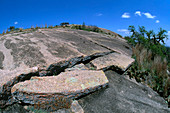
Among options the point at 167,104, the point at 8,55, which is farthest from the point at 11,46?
the point at 167,104

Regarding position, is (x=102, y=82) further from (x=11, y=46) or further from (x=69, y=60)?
(x=11, y=46)

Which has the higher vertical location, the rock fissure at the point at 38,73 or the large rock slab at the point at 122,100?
the rock fissure at the point at 38,73

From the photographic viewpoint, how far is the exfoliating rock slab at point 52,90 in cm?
162

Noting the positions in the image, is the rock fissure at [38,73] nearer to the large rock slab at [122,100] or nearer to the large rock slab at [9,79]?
the large rock slab at [9,79]

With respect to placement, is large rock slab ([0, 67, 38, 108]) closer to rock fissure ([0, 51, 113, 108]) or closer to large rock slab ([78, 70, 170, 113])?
rock fissure ([0, 51, 113, 108])

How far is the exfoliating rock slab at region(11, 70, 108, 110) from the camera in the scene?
162 centimetres

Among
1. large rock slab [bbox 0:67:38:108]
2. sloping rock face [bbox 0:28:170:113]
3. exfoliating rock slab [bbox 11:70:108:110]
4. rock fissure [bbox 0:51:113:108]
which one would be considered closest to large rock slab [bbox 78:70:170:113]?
sloping rock face [bbox 0:28:170:113]

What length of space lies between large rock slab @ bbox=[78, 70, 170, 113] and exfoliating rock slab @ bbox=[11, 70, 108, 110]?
176 mm

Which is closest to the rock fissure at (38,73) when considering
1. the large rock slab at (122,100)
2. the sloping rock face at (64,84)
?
the sloping rock face at (64,84)

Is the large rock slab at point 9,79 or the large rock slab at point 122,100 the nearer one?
the large rock slab at point 9,79

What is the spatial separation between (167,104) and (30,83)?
2.59 meters

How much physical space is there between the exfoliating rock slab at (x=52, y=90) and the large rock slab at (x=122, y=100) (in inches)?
6.9

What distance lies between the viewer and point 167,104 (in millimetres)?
2375

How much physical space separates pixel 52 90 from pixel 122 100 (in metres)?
1.20
